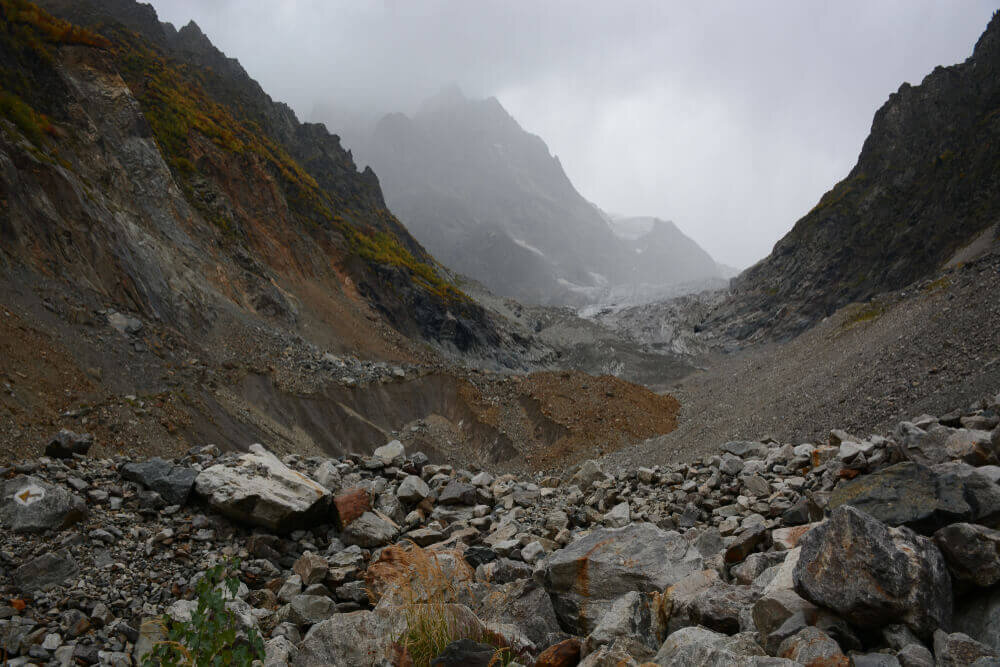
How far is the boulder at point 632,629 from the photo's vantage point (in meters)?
3.52

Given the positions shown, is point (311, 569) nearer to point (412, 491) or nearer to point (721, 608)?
point (412, 491)

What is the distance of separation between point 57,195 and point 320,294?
17303mm

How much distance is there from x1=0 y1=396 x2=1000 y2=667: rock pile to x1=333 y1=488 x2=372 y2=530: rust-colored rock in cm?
2

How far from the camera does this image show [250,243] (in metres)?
31.4

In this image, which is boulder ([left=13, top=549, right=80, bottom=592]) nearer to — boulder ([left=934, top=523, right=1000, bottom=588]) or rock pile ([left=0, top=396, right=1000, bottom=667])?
rock pile ([left=0, top=396, right=1000, bottom=667])

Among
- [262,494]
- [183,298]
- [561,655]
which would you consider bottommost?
[561,655]

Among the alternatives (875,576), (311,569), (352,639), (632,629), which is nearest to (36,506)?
(311,569)

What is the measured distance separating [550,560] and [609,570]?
630 mm

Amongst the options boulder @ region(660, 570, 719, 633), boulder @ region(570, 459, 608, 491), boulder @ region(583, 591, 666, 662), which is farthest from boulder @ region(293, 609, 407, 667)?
boulder @ region(570, 459, 608, 491)

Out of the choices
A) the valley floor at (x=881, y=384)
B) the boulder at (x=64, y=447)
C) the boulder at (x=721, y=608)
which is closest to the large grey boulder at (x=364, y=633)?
the boulder at (x=721, y=608)

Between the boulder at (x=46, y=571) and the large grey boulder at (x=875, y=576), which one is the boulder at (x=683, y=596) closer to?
the large grey boulder at (x=875, y=576)

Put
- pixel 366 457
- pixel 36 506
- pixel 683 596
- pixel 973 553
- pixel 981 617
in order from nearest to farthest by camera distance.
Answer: pixel 981 617
pixel 973 553
pixel 683 596
pixel 36 506
pixel 366 457

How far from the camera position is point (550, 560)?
518cm

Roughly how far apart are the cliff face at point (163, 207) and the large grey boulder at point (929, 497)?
18832mm
